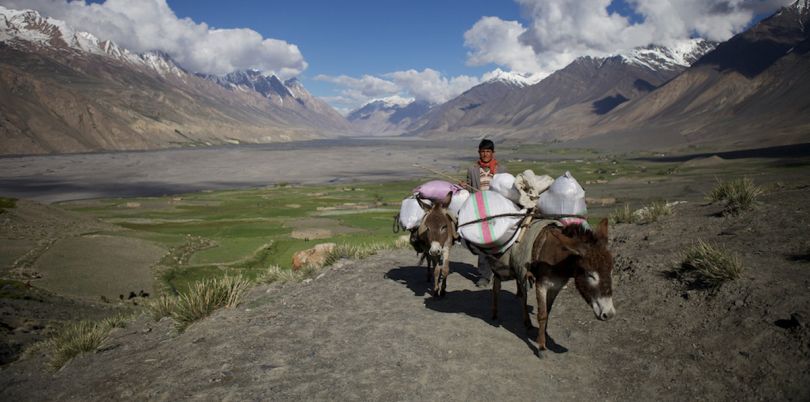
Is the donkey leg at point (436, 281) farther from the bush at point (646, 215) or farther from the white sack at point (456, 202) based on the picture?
the bush at point (646, 215)

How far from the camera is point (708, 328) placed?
22.8 feet

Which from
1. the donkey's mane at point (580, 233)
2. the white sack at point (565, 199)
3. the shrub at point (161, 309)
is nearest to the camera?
the donkey's mane at point (580, 233)

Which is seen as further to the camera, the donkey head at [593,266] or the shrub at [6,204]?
the shrub at [6,204]

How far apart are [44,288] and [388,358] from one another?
23310mm

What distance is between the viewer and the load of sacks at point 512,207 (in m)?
7.23

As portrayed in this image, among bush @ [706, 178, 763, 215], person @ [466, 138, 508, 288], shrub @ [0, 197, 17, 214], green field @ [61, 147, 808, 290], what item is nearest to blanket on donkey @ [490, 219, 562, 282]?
person @ [466, 138, 508, 288]

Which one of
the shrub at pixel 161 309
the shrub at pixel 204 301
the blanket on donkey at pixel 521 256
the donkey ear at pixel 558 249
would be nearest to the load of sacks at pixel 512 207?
the blanket on donkey at pixel 521 256

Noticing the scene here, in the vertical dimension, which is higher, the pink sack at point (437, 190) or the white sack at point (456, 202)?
the pink sack at point (437, 190)

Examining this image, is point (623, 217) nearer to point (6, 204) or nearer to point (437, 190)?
point (437, 190)

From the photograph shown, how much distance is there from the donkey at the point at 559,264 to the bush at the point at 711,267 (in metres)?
3.26

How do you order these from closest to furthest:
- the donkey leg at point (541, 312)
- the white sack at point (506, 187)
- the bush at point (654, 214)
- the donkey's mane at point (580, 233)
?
1. the donkey's mane at point (580, 233)
2. the donkey leg at point (541, 312)
3. the white sack at point (506, 187)
4. the bush at point (654, 214)

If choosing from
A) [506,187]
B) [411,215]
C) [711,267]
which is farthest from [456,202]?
[711,267]

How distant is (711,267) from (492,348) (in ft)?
14.4

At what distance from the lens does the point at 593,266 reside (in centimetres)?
589
